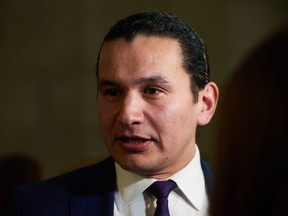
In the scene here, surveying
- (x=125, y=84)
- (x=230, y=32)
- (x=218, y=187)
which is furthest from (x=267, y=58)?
(x=230, y=32)

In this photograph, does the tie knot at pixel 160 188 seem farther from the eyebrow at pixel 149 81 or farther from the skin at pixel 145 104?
the eyebrow at pixel 149 81

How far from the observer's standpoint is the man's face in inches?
45.1

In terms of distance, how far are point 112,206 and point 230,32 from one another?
1.15 meters

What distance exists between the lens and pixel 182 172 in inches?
48.3

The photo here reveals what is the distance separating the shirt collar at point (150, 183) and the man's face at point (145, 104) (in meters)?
0.02

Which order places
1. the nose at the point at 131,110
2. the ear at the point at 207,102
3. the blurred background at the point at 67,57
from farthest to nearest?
the blurred background at the point at 67,57 → the ear at the point at 207,102 → the nose at the point at 131,110

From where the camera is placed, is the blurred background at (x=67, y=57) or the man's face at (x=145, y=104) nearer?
the man's face at (x=145, y=104)

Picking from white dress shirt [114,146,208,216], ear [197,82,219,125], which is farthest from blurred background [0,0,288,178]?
white dress shirt [114,146,208,216]

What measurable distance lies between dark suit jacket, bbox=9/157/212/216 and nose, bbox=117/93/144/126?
7.0 inches

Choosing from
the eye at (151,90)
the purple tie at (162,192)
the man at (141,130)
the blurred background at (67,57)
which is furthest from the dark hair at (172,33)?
the blurred background at (67,57)

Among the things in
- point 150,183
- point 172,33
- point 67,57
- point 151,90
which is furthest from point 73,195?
point 67,57

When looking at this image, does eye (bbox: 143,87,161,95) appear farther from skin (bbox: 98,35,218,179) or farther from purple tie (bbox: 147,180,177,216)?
purple tie (bbox: 147,180,177,216)

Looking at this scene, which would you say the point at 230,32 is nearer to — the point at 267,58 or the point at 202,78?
the point at 202,78

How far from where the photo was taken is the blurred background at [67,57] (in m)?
2.10
